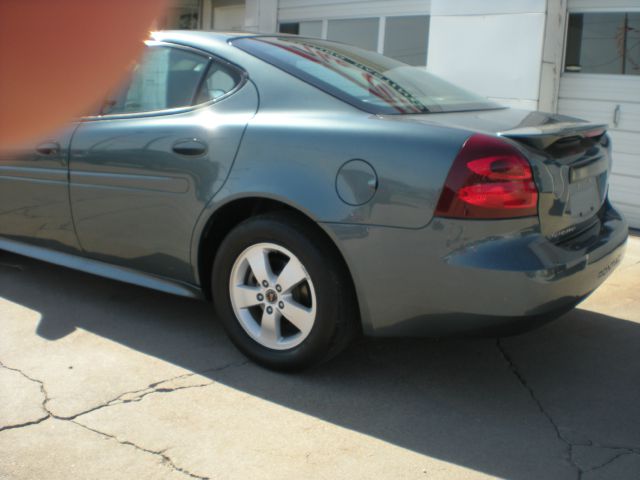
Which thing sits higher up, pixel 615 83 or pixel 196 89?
pixel 615 83

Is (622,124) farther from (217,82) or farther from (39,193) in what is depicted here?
(39,193)

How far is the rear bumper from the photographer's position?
303 centimetres

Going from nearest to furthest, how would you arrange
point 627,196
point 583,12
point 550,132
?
1. point 550,132
2. point 627,196
3. point 583,12

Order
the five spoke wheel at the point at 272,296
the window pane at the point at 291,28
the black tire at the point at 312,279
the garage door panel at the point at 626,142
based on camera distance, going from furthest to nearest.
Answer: the window pane at the point at 291,28
the garage door panel at the point at 626,142
the five spoke wheel at the point at 272,296
the black tire at the point at 312,279

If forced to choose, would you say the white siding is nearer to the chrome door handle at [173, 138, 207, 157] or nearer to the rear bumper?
the chrome door handle at [173, 138, 207, 157]

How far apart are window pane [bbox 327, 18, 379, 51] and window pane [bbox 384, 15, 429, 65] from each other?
0.18m

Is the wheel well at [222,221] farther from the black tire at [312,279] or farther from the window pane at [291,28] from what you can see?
the window pane at [291,28]

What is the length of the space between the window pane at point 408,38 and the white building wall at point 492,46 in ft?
1.49

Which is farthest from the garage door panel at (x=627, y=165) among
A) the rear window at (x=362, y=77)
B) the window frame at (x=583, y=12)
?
the rear window at (x=362, y=77)

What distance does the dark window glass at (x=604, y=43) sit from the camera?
7008 millimetres

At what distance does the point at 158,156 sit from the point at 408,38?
5.56m

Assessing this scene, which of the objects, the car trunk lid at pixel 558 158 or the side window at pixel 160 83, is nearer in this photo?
the car trunk lid at pixel 558 158

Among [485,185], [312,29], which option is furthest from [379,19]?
[485,185]

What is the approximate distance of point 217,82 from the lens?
3846 mm
